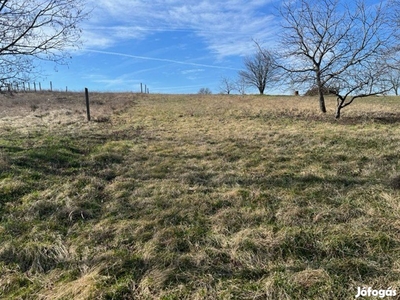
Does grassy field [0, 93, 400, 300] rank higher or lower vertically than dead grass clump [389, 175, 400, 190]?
lower

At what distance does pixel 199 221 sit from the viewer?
3.77 meters

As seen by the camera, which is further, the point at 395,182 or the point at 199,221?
the point at 395,182

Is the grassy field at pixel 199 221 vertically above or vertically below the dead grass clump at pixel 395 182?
below

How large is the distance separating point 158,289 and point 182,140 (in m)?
6.67

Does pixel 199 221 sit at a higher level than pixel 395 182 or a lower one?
lower

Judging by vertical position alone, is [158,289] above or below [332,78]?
below

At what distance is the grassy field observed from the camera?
2578 millimetres

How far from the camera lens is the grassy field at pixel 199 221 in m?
2.58

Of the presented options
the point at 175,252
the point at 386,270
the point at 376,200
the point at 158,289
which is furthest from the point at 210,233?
the point at 376,200

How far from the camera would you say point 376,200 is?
4.10 metres

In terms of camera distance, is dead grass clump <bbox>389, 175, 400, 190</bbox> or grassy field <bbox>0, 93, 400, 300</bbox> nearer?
grassy field <bbox>0, 93, 400, 300</bbox>

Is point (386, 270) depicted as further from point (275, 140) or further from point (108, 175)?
point (275, 140)

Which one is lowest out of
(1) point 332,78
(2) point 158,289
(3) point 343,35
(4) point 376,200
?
(2) point 158,289

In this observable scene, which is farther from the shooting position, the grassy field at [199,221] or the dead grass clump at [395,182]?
the dead grass clump at [395,182]
